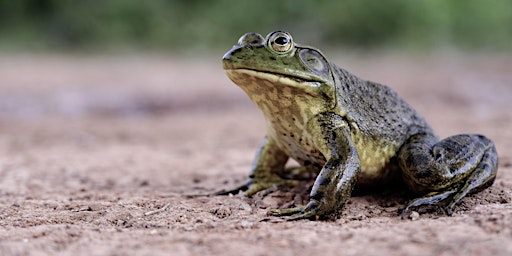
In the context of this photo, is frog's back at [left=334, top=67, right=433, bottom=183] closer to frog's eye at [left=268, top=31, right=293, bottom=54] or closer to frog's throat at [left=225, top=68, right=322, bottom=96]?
frog's throat at [left=225, top=68, right=322, bottom=96]

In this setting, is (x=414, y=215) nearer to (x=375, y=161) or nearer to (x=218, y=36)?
(x=375, y=161)

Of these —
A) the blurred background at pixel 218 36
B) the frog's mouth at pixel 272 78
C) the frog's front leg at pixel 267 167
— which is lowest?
the frog's front leg at pixel 267 167

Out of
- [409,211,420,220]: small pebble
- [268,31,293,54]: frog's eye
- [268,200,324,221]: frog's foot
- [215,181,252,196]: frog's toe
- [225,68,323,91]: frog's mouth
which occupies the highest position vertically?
[268,31,293,54]: frog's eye

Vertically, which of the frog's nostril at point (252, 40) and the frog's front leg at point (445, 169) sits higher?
the frog's nostril at point (252, 40)

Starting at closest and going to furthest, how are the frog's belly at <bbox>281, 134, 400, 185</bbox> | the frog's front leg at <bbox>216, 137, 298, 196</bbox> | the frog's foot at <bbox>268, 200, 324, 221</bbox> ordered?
the frog's foot at <bbox>268, 200, 324, 221</bbox>, the frog's belly at <bbox>281, 134, 400, 185</bbox>, the frog's front leg at <bbox>216, 137, 298, 196</bbox>

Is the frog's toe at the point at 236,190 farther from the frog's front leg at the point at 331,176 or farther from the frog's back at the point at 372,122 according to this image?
the frog's back at the point at 372,122

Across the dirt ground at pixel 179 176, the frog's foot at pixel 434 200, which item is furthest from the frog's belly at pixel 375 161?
the frog's foot at pixel 434 200

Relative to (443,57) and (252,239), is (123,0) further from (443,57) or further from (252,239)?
(252,239)

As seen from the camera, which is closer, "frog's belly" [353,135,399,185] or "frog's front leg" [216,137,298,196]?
"frog's belly" [353,135,399,185]

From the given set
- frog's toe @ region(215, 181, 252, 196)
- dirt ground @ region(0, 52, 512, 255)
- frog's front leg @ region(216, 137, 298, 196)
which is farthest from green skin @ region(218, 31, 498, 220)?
frog's toe @ region(215, 181, 252, 196)
